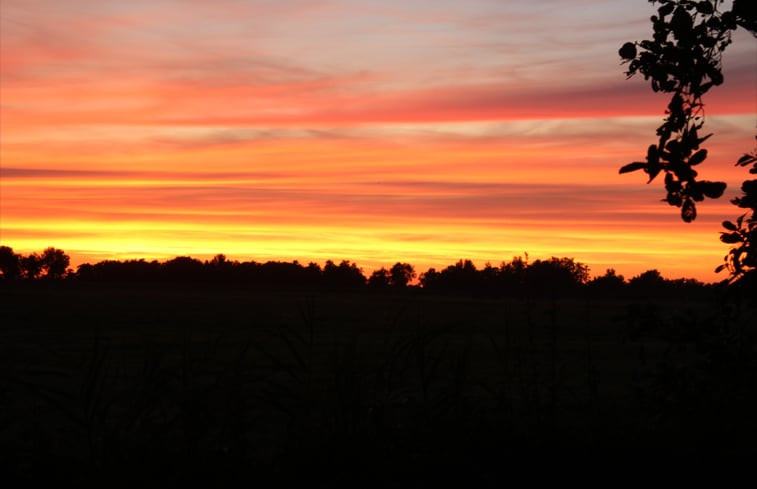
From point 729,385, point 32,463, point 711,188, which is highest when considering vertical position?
point 711,188

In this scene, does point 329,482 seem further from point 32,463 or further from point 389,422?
point 32,463

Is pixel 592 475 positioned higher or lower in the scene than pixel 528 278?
lower

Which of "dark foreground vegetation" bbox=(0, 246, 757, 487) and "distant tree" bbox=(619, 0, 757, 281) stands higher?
"distant tree" bbox=(619, 0, 757, 281)

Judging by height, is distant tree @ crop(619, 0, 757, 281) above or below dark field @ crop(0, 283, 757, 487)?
above

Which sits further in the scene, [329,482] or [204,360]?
[204,360]

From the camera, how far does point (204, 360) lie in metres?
5.56

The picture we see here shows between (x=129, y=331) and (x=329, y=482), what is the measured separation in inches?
932

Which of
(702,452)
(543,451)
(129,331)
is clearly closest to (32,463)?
(543,451)

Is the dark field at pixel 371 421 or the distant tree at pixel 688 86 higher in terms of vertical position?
the distant tree at pixel 688 86

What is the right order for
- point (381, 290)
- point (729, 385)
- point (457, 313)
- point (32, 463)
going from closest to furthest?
point (32, 463) < point (729, 385) < point (457, 313) < point (381, 290)

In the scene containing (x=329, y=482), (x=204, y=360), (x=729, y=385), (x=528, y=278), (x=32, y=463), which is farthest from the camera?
(x=528, y=278)

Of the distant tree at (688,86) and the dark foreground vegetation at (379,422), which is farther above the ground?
the distant tree at (688,86)

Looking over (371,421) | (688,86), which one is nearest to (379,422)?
(371,421)

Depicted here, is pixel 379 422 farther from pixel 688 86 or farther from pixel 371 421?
pixel 688 86
